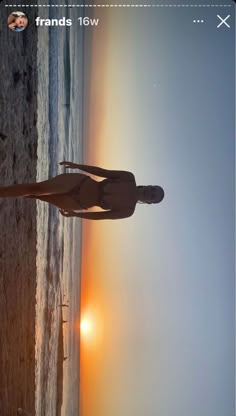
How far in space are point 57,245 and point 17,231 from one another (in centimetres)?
21

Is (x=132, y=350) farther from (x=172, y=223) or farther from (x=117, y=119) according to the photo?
(x=117, y=119)

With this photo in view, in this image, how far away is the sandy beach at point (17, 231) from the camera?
124 cm

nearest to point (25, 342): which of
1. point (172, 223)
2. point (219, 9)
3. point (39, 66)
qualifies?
point (172, 223)

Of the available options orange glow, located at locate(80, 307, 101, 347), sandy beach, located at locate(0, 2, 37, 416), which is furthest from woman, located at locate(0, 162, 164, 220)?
orange glow, located at locate(80, 307, 101, 347)

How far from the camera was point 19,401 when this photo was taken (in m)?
1.28

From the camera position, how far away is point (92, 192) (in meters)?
1.00

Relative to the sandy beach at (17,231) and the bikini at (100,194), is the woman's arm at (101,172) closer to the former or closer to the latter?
the bikini at (100,194)

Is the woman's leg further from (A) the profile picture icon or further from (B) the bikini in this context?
(A) the profile picture icon

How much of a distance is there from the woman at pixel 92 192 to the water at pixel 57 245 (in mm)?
319

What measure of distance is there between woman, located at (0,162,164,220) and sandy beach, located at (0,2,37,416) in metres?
0.31

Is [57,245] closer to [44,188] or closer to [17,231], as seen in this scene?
[17,231]

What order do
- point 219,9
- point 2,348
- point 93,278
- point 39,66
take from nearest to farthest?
point 219,9 < point 2,348 < point 93,278 < point 39,66

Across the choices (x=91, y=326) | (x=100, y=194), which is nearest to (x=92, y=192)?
(x=100, y=194)

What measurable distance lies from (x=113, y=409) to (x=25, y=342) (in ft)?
1.09
